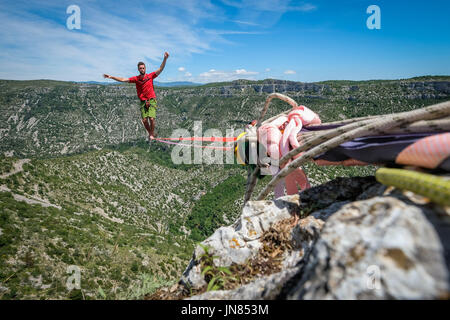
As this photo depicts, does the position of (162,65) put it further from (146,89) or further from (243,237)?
(243,237)

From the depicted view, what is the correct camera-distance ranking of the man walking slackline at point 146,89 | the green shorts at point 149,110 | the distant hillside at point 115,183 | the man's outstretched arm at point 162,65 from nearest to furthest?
the man's outstretched arm at point 162,65, the man walking slackline at point 146,89, the green shorts at point 149,110, the distant hillside at point 115,183

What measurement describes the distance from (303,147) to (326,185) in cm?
87

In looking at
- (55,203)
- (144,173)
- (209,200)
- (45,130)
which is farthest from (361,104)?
(45,130)

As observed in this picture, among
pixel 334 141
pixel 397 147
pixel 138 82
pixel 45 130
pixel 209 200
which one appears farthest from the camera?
pixel 45 130

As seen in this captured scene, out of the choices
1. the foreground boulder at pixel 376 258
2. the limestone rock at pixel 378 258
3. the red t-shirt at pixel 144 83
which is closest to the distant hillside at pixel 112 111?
the red t-shirt at pixel 144 83

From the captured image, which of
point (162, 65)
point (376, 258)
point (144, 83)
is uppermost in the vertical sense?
point (162, 65)

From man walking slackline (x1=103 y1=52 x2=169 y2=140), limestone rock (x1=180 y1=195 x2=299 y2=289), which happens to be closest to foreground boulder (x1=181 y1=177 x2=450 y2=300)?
limestone rock (x1=180 y1=195 x2=299 y2=289)

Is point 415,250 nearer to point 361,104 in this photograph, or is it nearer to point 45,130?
point 361,104

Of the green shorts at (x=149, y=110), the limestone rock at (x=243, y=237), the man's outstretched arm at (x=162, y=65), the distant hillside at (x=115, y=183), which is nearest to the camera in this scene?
the limestone rock at (x=243, y=237)

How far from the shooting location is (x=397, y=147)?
294cm

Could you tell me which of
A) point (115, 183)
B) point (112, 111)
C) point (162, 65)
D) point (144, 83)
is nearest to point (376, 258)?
point (162, 65)

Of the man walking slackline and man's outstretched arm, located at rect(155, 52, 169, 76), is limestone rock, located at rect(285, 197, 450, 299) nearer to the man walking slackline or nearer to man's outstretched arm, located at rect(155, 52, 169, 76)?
man's outstretched arm, located at rect(155, 52, 169, 76)

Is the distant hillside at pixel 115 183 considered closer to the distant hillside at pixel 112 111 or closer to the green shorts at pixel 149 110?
the distant hillside at pixel 112 111
